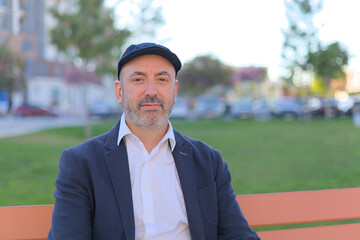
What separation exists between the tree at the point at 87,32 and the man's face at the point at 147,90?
12242 mm

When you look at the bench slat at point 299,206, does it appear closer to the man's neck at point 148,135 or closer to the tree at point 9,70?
the man's neck at point 148,135

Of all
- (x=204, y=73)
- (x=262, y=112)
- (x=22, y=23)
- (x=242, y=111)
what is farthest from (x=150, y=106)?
(x=22, y=23)

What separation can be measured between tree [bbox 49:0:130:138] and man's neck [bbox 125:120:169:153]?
481 inches

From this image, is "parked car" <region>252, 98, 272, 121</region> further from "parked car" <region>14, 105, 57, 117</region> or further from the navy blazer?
the navy blazer

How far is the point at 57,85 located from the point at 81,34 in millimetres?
42055

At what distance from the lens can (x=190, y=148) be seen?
7.15 ft

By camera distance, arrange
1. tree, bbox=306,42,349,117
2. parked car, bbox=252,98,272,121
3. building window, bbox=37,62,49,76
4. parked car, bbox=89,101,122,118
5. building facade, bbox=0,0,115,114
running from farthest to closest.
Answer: building window, bbox=37,62,49,76 → building facade, bbox=0,0,115,114 → parked car, bbox=89,101,122,118 → parked car, bbox=252,98,272,121 → tree, bbox=306,42,349,117

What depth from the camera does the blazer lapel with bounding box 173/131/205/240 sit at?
2.07 metres

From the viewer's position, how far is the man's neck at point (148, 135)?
2.18 m

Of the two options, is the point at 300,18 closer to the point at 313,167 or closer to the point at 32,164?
the point at 313,167

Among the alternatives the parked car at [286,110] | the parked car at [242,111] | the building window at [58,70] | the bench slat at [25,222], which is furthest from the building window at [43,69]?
the bench slat at [25,222]

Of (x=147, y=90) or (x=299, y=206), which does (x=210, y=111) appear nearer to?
(x=299, y=206)

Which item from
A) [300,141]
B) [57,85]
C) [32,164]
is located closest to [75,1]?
[32,164]

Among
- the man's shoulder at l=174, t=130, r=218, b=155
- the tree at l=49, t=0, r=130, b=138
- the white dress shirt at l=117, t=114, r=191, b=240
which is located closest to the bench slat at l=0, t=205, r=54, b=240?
the white dress shirt at l=117, t=114, r=191, b=240
